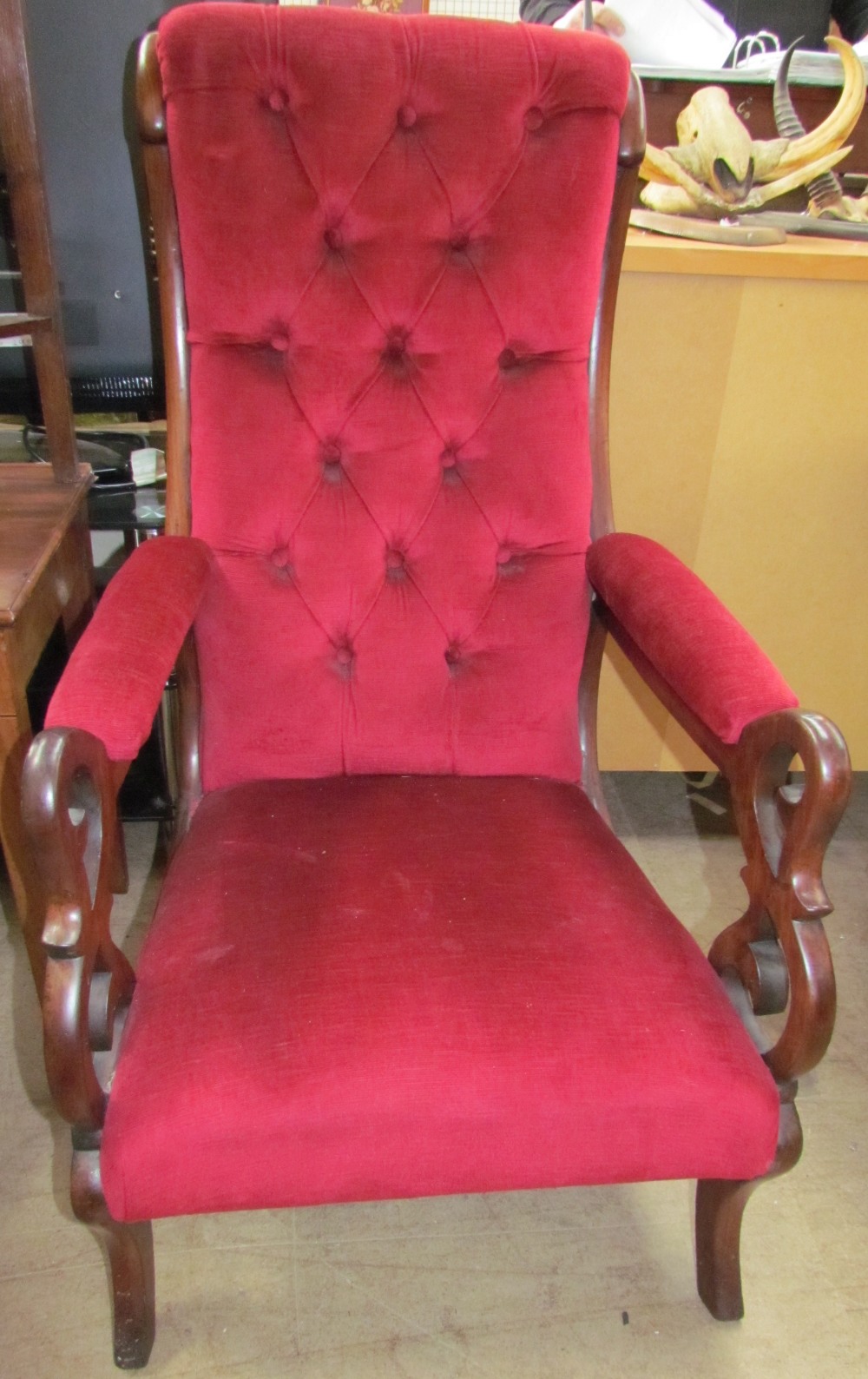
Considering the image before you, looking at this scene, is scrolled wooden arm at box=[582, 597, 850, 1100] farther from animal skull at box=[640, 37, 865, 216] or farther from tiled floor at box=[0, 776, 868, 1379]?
animal skull at box=[640, 37, 865, 216]

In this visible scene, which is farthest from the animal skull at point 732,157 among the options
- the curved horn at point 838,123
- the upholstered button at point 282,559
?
the upholstered button at point 282,559

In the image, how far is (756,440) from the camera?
4.29 ft

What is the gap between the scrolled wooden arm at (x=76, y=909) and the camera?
2.10 feet

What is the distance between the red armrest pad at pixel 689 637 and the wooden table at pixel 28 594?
59 centimetres

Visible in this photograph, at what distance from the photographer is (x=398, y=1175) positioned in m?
0.73

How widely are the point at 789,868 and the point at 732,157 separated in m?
1.03

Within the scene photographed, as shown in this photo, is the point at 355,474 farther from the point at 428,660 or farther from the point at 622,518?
the point at 622,518

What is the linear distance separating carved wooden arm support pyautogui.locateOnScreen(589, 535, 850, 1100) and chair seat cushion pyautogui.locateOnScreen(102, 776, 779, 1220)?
40 millimetres

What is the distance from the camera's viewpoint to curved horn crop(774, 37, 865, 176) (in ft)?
4.33

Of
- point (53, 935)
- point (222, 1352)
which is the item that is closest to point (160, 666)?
point (53, 935)

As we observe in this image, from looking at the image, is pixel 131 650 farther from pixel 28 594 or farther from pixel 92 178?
pixel 92 178

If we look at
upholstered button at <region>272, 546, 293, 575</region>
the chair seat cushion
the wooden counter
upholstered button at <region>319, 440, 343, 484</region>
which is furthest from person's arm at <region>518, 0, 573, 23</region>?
the chair seat cushion

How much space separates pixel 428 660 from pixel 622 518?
43 cm

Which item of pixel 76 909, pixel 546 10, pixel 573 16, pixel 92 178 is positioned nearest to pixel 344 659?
pixel 76 909
